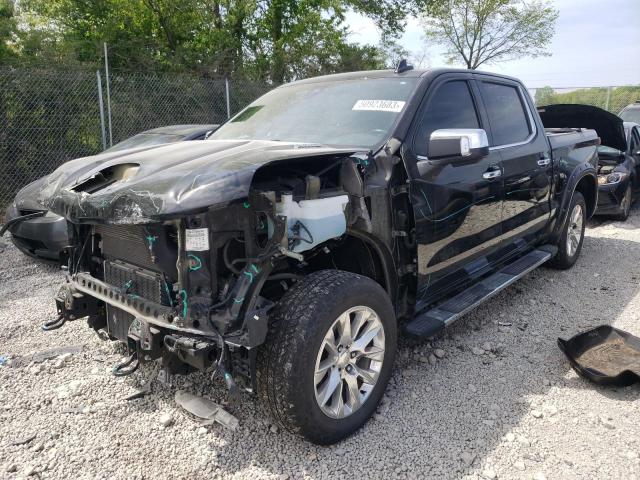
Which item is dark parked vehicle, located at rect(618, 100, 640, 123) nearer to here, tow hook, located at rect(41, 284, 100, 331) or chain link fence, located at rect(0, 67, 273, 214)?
chain link fence, located at rect(0, 67, 273, 214)

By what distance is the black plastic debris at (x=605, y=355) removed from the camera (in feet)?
9.90

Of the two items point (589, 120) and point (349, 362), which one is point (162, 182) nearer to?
point (349, 362)

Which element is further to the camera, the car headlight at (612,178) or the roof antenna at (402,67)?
the car headlight at (612,178)

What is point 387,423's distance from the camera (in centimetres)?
273

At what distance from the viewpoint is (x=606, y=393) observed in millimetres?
3010

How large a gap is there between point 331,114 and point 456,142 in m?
0.90

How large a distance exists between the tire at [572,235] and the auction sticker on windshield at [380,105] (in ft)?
9.26

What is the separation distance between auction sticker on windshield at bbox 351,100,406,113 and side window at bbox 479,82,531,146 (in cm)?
106

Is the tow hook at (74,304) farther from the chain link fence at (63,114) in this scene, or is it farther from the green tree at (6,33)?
the green tree at (6,33)

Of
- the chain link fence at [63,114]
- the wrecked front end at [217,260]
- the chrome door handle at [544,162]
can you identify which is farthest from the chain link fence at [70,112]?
the chrome door handle at [544,162]

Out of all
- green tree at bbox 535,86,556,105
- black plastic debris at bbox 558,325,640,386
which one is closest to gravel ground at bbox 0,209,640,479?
black plastic debris at bbox 558,325,640,386

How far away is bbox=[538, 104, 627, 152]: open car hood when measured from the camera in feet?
23.2

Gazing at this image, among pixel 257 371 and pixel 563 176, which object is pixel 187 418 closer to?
pixel 257 371

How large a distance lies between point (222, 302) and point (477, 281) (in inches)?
88.6
